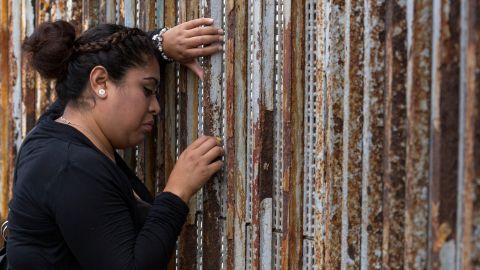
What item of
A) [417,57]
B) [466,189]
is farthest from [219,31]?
[466,189]

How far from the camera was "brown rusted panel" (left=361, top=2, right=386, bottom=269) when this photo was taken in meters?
2.13

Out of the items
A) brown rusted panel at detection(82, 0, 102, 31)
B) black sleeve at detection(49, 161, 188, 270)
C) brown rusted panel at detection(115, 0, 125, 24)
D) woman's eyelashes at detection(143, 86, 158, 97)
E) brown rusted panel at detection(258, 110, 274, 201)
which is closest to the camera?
black sleeve at detection(49, 161, 188, 270)

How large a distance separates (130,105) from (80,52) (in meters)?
0.27

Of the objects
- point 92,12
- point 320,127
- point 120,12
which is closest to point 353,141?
point 320,127

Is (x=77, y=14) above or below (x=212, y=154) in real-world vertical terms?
above

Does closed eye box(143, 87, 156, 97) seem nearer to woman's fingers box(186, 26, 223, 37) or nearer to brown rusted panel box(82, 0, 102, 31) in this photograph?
woman's fingers box(186, 26, 223, 37)

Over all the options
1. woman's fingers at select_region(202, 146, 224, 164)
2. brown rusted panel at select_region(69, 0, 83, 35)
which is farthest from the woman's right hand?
brown rusted panel at select_region(69, 0, 83, 35)

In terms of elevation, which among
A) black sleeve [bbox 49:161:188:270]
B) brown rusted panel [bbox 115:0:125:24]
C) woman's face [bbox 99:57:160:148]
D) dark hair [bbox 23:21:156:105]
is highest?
brown rusted panel [bbox 115:0:125:24]

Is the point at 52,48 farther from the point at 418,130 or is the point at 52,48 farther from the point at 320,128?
the point at 418,130

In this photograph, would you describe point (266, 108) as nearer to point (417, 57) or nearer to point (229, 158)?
point (229, 158)

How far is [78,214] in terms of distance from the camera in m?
2.43

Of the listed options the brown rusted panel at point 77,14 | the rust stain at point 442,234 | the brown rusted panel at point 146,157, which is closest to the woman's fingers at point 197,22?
the brown rusted panel at point 146,157

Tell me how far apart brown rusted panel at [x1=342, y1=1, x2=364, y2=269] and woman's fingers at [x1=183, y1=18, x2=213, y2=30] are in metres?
0.79

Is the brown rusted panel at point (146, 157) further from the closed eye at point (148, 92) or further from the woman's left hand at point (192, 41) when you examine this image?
the closed eye at point (148, 92)
